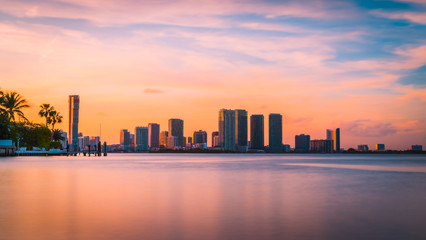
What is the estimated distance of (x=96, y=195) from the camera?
19.9 metres

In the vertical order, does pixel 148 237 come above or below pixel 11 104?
below

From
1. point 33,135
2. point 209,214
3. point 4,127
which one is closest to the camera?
point 209,214

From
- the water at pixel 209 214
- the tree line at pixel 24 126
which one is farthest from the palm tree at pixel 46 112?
the water at pixel 209 214

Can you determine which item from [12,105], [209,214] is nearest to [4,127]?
[12,105]

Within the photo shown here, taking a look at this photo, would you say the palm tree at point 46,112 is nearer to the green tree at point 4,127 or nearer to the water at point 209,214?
the green tree at point 4,127

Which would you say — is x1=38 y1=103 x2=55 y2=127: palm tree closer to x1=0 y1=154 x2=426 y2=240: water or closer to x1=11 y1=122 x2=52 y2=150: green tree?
x1=11 y1=122 x2=52 y2=150: green tree

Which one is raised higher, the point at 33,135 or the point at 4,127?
the point at 4,127

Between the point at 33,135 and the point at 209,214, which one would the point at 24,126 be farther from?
the point at 209,214

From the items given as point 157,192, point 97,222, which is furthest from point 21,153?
point 97,222

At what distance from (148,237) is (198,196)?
9.40m

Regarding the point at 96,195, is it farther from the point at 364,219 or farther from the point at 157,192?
the point at 364,219

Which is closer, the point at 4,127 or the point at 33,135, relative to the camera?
the point at 4,127

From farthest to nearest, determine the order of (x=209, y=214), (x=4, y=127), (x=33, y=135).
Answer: (x=33, y=135), (x=4, y=127), (x=209, y=214)

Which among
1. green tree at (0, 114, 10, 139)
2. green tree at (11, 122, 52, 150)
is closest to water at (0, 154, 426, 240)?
green tree at (0, 114, 10, 139)
